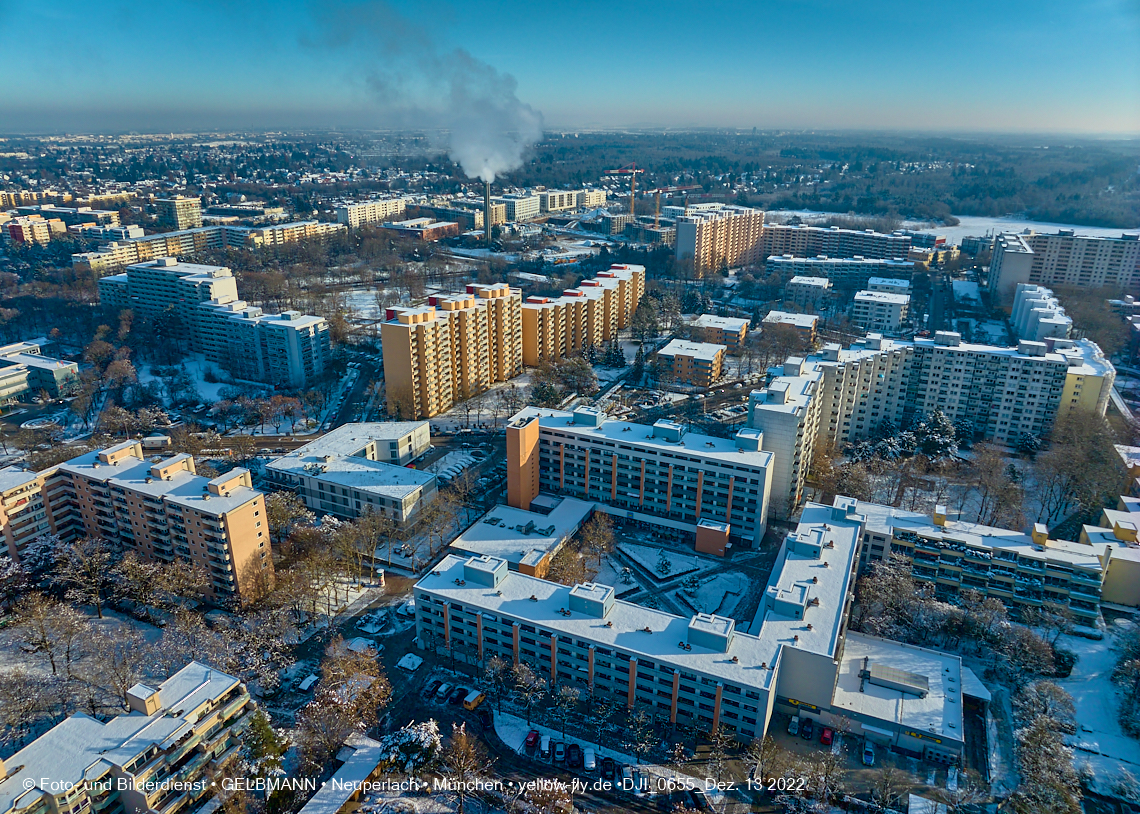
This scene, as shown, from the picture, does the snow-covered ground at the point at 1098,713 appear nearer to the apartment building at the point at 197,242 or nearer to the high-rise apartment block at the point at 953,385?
the high-rise apartment block at the point at 953,385

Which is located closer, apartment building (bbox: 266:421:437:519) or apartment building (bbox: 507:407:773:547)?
apartment building (bbox: 507:407:773:547)

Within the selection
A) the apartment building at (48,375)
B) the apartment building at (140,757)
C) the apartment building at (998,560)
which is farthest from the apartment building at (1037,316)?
the apartment building at (48,375)

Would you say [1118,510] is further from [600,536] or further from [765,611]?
[600,536]

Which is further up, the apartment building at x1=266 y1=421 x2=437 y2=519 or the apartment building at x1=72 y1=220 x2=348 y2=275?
the apartment building at x1=72 y1=220 x2=348 y2=275

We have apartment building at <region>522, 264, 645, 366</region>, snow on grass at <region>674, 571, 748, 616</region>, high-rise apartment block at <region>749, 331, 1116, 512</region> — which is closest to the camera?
snow on grass at <region>674, 571, 748, 616</region>

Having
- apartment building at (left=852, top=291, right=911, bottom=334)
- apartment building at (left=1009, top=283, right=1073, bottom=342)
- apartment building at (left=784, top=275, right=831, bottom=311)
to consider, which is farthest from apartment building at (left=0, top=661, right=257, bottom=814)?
apartment building at (left=784, top=275, right=831, bottom=311)

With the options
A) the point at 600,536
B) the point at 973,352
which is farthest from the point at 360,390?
the point at 973,352

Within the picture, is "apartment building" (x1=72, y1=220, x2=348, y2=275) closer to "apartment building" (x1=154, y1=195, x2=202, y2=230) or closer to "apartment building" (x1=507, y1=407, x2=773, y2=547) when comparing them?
"apartment building" (x1=154, y1=195, x2=202, y2=230)
